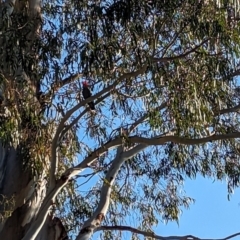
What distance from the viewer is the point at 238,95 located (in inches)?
219

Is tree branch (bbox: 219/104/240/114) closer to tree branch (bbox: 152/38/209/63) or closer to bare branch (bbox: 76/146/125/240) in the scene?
tree branch (bbox: 152/38/209/63)

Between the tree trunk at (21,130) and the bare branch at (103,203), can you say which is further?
the bare branch at (103,203)

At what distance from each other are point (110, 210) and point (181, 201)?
32.3 inches

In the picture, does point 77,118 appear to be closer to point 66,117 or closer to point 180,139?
point 66,117

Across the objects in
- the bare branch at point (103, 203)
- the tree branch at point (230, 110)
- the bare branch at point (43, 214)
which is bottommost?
the bare branch at point (43, 214)

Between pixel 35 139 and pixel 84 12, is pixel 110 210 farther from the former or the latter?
pixel 84 12

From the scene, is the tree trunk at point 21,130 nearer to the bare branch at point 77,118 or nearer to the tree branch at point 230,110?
the bare branch at point 77,118

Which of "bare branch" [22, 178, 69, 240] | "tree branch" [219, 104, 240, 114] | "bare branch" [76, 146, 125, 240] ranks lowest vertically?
"bare branch" [22, 178, 69, 240]

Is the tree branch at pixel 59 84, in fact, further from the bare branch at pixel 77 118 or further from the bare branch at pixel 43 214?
the bare branch at pixel 43 214

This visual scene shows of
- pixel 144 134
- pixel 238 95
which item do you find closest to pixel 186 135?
pixel 144 134

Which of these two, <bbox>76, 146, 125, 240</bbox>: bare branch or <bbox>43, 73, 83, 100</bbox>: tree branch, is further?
<bbox>76, 146, 125, 240</bbox>: bare branch

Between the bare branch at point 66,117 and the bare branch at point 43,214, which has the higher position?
the bare branch at point 66,117

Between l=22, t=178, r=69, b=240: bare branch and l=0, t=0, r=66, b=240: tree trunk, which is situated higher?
l=0, t=0, r=66, b=240: tree trunk

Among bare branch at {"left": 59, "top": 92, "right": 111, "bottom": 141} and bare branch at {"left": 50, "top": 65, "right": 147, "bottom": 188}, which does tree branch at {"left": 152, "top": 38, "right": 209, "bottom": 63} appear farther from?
bare branch at {"left": 59, "top": 92, "right": 111, "bottom": 141}
